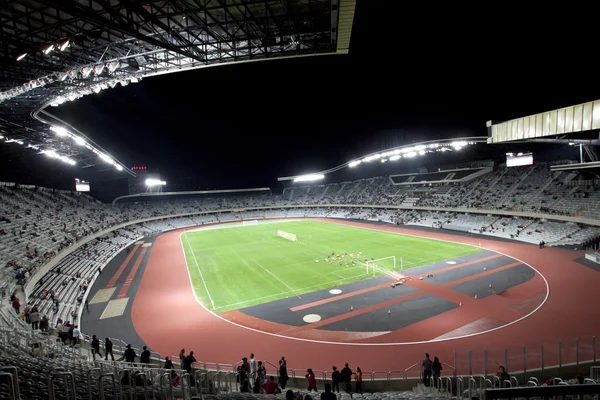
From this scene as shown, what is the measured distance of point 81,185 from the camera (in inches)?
2094

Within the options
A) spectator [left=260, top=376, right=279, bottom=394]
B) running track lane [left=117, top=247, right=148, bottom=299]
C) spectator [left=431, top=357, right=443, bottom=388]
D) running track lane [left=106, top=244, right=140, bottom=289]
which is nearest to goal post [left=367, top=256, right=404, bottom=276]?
spectator [left=431, top=357, right=443, bottom=388]

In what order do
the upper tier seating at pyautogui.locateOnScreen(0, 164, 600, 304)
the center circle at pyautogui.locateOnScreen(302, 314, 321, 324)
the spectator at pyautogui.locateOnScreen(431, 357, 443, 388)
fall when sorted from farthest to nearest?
the upper tier seating at pyautogui.locateOnScreen(0, 164, 600, 304), the center circle at pyautogui.locateOnScreen(302, 314, 321, 324), the spectator at pyautogui.locateOnScreen(431, 357, 443, 388)

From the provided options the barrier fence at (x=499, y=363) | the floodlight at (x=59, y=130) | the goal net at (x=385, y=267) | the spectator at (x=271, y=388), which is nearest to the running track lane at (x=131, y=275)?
the barrier fence at (x=499, y=363)

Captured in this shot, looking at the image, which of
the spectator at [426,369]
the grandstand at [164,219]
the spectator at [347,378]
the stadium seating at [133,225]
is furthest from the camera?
the grandstand at [164,219]

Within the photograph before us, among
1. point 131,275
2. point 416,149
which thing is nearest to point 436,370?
point 131,275

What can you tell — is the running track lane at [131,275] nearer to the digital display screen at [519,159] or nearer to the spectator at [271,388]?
the spectator at [271,388]

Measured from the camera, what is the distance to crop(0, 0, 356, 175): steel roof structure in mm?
11391

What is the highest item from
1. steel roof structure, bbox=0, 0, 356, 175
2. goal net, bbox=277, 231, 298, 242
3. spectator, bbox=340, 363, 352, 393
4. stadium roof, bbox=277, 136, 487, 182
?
stadium roof, bbox=277, 136, 487, 182

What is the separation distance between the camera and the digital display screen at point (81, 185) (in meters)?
52.2

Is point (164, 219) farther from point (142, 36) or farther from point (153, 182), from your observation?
point (142, 36)

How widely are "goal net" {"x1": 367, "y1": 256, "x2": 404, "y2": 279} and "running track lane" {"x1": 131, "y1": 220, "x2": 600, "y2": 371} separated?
10.8 m

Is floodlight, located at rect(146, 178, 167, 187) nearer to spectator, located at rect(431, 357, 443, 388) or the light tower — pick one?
the light tower

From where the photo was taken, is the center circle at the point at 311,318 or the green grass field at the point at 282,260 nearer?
the center circle at the point at 311,318

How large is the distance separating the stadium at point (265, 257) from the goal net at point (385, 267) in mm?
345
